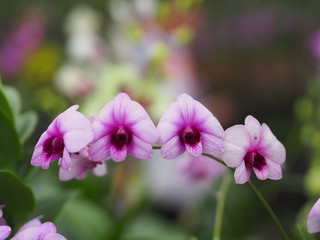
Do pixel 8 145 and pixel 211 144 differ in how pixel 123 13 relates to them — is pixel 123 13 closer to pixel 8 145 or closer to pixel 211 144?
pixel 8 145

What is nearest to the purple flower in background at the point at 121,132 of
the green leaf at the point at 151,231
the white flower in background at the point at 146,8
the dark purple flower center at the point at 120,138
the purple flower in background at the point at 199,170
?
the dark purple flower center at the point at 120,138

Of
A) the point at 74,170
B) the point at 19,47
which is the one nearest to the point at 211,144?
the point at 74,170

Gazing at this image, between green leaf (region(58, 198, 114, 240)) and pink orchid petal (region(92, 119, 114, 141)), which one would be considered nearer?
pink orchid petal (region(92, 119, 114, 141))

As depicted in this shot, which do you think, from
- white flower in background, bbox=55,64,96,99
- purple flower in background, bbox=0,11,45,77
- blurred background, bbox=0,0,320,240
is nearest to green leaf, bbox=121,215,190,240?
blurred background, bbox=0,0,320,240

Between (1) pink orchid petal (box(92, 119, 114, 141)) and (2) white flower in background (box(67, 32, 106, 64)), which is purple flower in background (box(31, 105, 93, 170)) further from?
(2) white flower in background (box(67, 32, 106, 64))

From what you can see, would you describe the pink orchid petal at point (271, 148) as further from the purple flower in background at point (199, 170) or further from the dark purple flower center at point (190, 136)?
the purple flower in background at point (199, 170)
